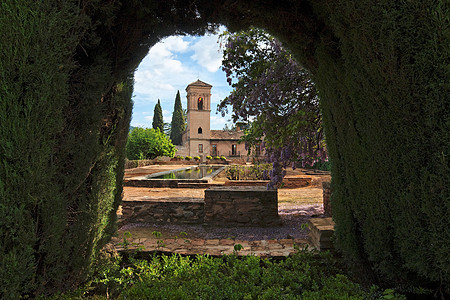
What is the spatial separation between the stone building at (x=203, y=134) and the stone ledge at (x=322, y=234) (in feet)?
130

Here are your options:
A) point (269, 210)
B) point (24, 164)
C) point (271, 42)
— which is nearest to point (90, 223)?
point (24, 164)

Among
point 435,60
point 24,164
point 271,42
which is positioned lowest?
point 24,164

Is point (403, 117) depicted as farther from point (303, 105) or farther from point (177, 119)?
point (177, 119)

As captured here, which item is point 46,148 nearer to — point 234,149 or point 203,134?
point 203,134

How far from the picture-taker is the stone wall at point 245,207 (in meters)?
5.19

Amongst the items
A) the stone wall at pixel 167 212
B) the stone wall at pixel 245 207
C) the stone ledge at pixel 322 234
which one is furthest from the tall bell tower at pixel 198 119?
the stone ledge at pixel 322 234

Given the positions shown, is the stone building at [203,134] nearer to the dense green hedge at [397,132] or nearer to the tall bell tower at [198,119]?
the tall bell tower at [198,119]

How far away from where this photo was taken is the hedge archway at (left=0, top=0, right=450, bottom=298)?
168cm

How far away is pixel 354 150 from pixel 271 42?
358cm

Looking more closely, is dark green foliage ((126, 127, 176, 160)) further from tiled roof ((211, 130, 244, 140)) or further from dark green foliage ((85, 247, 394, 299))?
dark green foliage ((85, 247, 394, 299))

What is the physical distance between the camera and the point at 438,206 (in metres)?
1.67

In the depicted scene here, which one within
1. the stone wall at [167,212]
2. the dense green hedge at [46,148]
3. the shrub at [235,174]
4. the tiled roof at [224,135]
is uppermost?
the tiled roof at [224,135]

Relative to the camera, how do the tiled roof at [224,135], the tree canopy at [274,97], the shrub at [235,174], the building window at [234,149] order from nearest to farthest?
the tree canopy at [274,97] → the shrub at [235,174] → the building window at [234,149] → the tiled roof at [224,135]

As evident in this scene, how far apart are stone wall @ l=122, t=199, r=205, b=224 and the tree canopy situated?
1.77 m
